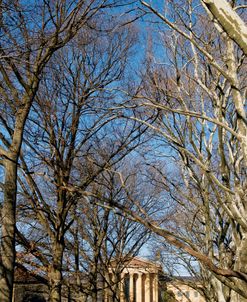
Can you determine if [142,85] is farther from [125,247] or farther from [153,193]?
[125,247]

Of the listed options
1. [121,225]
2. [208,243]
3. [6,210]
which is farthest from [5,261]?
[121,225]

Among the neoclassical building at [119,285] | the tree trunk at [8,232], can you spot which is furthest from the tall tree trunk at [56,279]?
the tree trunk at [8,232]

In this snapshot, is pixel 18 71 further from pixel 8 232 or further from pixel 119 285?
pixel 119 285

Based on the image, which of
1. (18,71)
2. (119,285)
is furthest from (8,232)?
(119,285)

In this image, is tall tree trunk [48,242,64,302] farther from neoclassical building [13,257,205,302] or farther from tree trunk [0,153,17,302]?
tree trunk [0,153,17,302]

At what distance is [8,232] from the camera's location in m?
6.89

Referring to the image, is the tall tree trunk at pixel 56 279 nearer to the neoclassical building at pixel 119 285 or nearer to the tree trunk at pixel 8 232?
the neoclassical building at pixel 119 285

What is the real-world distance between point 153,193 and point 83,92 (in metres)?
9.22

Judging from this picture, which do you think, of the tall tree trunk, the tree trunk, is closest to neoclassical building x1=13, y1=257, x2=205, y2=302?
the tall tree trunk

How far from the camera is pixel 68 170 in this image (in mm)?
10883

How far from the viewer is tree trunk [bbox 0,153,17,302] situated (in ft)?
21.6

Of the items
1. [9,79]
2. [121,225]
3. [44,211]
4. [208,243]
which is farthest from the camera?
[121,225]

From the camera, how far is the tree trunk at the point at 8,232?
21.6 ft

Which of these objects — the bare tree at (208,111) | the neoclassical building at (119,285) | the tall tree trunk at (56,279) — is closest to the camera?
the bare tree at (208,111)
